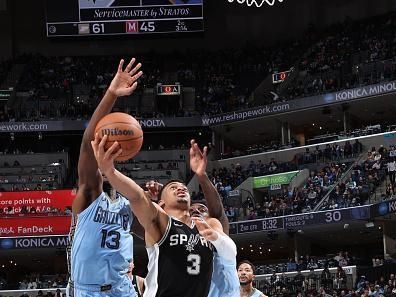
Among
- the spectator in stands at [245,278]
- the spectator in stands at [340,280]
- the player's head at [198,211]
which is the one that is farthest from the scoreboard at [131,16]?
the player's head at [198,211]

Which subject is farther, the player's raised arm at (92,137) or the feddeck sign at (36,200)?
the feddeck sign at (36,200)

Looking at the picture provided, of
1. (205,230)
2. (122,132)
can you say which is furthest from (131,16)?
(122,132)

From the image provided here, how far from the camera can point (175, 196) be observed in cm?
613

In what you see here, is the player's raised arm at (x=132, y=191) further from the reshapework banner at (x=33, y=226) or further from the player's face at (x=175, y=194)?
the reshapework banner at (x=33, y=226)

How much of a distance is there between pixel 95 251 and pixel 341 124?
38950 millimetres

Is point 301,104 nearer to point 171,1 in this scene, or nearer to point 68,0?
point 171,1

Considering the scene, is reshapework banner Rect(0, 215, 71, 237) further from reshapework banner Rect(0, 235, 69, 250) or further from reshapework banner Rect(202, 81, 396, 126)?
reshapework banner Rect(202, 81, 396, 126)

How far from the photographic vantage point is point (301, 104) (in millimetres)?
41344

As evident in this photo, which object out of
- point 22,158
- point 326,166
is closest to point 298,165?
point 326,166

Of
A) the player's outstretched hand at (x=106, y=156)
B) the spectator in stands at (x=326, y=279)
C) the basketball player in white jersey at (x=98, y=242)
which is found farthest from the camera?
the spectator in stands at (x=326, y=279)

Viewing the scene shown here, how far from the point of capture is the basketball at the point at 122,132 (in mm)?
5617

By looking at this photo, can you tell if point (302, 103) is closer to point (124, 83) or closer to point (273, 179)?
point (273, 179)

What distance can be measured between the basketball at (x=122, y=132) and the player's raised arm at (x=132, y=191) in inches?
3.6

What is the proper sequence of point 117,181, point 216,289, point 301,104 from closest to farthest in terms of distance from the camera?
point 117,181, point 216,289, point 301,104
